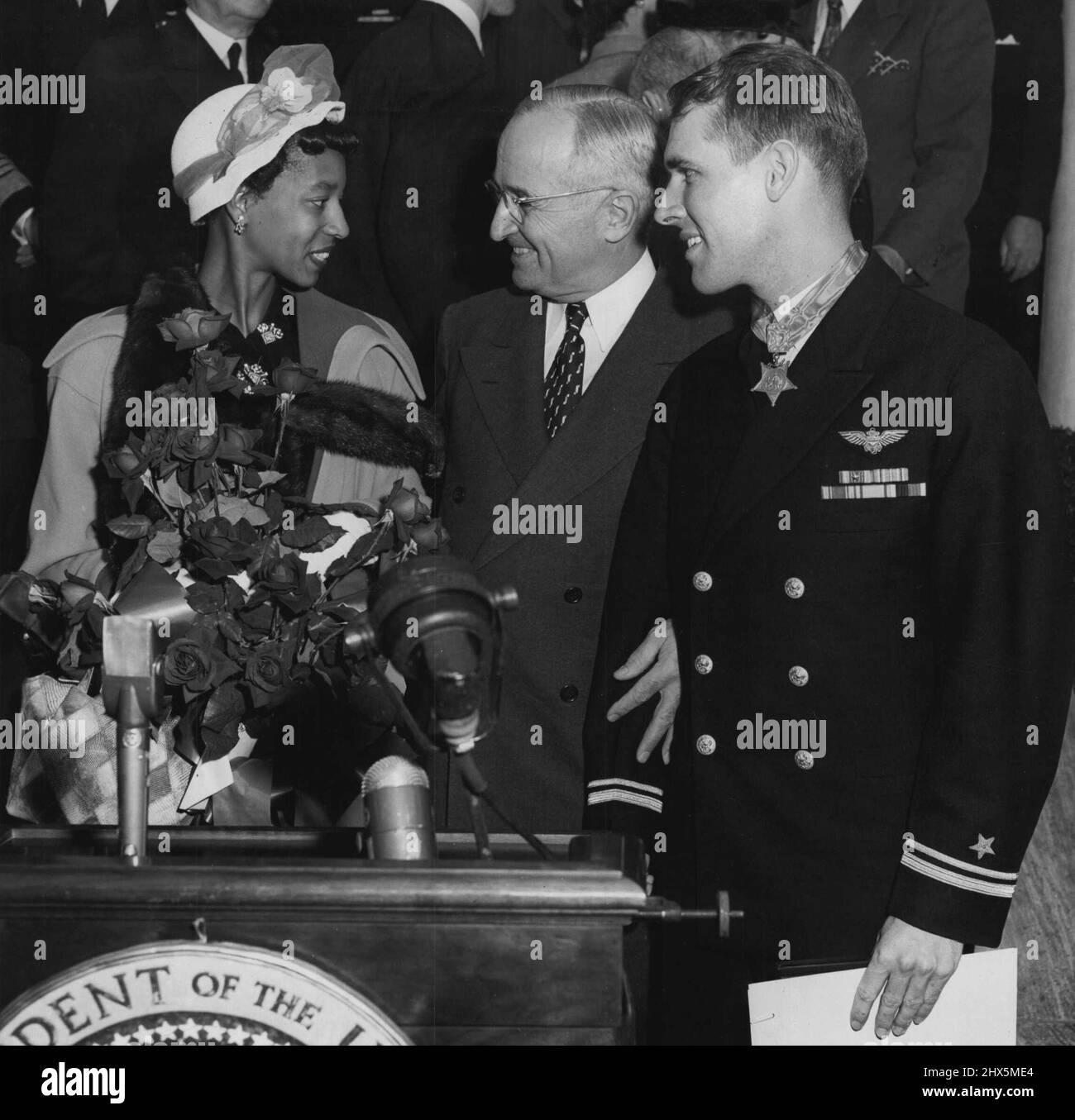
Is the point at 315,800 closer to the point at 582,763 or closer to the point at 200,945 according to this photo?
the point at 582,763

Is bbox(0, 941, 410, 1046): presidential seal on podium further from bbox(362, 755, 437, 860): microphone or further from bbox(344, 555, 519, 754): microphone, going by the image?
bbox(344, 555, 519, 754): microphone

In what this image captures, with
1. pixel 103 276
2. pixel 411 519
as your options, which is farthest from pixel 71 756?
pixel 103 276

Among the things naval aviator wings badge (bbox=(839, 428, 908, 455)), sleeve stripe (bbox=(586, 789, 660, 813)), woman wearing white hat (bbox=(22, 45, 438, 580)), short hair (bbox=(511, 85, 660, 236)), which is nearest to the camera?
naval aviator wings badge (bbox=(839, 428, 908, 455))

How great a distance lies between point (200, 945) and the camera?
1.69 m

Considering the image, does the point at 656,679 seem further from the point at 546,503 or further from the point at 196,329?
the point at 196,329

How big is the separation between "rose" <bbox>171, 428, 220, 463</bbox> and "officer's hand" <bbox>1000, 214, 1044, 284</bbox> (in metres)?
1.52

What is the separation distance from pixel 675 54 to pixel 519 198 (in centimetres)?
44

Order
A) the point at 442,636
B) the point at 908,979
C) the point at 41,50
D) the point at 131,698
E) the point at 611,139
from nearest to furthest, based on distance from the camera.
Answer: the point at 442,636 < the point at 131,698 < the point at 908,979 < the point at 611,139 < the point at 41,50

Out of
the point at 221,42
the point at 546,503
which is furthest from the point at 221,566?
the point at 221,42

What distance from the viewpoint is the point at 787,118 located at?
237 centimetres

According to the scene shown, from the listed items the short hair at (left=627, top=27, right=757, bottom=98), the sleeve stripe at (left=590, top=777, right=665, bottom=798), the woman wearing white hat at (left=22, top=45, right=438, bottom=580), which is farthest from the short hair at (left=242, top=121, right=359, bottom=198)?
the sleeve stripe at (left=590, top=777, right=665, bottom=798)

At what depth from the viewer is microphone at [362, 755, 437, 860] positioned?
182cm

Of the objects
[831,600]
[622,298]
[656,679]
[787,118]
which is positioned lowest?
[656,679]
